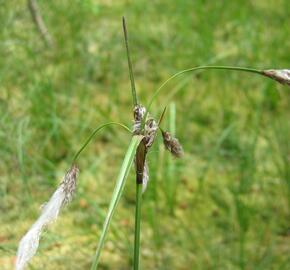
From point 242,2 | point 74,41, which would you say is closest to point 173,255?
point 74,41

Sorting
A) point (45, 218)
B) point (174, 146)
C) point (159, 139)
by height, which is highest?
point (159, 139)

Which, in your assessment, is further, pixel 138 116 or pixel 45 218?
pixel 138 116

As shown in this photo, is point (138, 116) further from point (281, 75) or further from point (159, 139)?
point (159, 139)

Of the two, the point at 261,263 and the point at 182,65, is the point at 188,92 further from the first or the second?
the point at 261,263

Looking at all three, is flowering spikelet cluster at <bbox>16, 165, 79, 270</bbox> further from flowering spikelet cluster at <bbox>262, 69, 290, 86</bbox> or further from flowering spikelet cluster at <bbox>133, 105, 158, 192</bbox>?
flowering spikelet cluster at <bbox>262, 69, 290, 86</bbox>

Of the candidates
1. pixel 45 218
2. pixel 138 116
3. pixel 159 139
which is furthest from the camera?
pixel 159 139

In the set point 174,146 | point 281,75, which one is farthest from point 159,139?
point 281,75

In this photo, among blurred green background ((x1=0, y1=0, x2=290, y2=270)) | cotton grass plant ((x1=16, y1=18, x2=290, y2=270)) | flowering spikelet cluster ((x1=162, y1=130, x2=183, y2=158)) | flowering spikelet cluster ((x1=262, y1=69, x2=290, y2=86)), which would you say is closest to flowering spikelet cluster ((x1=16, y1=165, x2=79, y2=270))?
cotton grass plant ((x1=16, y1=18, x2=290, y2=270))
